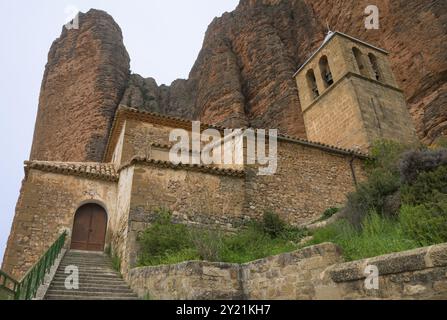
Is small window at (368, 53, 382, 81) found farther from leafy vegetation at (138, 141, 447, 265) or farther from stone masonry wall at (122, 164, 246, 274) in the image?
stone masonry wall at (122, 164, 246, 274)

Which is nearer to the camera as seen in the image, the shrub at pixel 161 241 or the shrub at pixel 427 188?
the shrub at pixel 427 188

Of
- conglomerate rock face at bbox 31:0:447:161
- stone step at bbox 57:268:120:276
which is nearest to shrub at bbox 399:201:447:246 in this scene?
stone step at bbox 57:268:120:276

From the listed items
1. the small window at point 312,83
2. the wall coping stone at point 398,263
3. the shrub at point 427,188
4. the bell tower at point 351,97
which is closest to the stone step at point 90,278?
the wall coping stone at point 398,263

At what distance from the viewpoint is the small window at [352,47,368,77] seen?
65.8 ft

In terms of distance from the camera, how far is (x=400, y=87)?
21.3 metres

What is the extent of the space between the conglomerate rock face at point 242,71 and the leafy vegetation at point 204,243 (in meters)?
12.7

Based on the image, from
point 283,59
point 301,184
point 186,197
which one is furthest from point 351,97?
point 283,59

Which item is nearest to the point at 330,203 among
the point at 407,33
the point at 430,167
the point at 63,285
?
the point at 430,167

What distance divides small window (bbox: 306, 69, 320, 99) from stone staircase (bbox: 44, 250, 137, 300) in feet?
53.1

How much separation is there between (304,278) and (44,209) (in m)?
11.1

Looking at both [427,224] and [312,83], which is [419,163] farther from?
[312,83]

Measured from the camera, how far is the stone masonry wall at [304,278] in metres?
4.12

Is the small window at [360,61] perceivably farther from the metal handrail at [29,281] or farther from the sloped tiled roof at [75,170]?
the metal handrail at [29,281]

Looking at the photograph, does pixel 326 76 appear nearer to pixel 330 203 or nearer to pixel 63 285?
pixel 330 203
